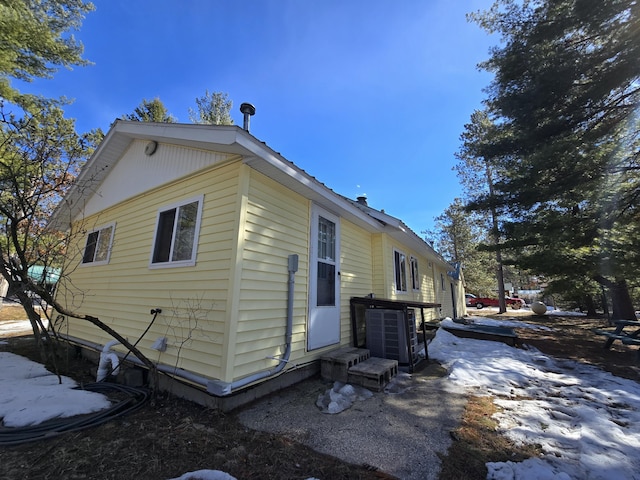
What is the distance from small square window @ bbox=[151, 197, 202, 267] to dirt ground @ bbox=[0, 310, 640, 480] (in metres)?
1.94

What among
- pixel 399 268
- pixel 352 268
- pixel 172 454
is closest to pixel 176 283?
pixel 172 454

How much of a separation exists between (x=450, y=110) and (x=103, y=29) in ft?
31.9

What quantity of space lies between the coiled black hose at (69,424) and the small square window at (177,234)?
5.93 feet

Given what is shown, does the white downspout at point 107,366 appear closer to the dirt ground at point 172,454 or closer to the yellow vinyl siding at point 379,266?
the dirt ground at point 172,454

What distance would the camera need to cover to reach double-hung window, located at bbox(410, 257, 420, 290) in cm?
948

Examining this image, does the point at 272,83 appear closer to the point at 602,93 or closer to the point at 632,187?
the point at 602,93

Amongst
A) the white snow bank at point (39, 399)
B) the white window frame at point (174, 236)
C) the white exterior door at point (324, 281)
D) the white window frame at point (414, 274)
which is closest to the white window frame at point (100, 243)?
the white window frame at point (174, 236)

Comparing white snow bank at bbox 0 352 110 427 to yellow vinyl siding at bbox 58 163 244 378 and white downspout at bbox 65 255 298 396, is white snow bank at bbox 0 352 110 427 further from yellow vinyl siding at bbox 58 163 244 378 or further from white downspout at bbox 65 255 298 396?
yellow vinyl siding at bbox 58 163 244 378

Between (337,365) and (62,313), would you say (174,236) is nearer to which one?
(62,313)

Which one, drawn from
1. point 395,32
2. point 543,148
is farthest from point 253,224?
point 543,148

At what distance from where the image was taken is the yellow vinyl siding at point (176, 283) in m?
3.38

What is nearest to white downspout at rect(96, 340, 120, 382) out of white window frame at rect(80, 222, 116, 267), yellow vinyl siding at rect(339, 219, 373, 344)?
white window frame at rect(80, 222, 116, 267)

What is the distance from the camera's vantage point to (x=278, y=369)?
367 centimetres

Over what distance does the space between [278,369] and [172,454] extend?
1536mm
